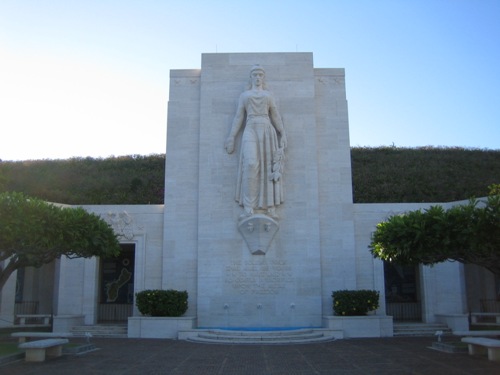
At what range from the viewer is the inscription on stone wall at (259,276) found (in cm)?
2194

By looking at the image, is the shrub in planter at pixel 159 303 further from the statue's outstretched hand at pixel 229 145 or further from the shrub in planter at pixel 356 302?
the statue's outstretched hand at pixel 229 145

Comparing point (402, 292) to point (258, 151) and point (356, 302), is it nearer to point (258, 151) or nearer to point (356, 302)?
point (356, 302)

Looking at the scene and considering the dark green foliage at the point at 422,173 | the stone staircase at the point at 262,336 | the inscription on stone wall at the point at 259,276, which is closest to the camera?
the stone staircase at the point at 262,336

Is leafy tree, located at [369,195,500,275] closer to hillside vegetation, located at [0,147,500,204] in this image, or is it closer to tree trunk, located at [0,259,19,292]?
tree trunk, located at [0,259,19,292]

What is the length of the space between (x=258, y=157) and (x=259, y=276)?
16.2 ft

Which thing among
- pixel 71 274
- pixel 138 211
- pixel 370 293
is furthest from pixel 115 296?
pixel 370 293

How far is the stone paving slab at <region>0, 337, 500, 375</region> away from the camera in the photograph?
12.3m

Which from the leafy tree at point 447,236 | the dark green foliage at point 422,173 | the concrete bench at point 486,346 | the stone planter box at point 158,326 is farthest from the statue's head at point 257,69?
the dark green foliage at point 422,173

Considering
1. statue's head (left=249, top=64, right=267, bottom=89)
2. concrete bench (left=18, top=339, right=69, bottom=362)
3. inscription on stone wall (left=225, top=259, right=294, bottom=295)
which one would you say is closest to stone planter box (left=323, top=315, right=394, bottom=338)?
inscription on stone wall (left=225, top=259, right=294, bottom=295)

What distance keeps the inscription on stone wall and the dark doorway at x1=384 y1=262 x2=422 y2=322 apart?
20.3 feet

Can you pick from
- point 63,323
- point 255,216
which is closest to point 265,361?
point 255,216

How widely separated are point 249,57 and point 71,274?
12346 millimetres

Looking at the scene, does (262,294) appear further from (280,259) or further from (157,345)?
(157,345)

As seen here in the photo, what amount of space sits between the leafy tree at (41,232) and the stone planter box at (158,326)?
4.41 metres
